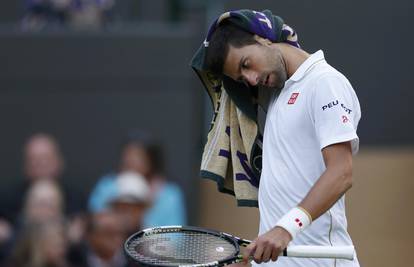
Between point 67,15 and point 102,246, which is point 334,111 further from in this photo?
point 67,15

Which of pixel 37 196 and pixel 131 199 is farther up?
pixel 131 199

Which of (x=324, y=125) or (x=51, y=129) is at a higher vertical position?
(x=324, y=125)

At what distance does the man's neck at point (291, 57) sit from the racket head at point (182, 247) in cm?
69

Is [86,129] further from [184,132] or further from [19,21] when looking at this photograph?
[19,21]

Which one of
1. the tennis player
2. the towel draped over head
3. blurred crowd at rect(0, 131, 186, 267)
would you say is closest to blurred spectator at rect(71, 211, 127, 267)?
blurred crowd at rect(0, 131, 186, 267)

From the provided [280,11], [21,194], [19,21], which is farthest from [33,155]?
[280,11]

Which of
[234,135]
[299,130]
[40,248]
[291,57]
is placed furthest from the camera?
[40,248]

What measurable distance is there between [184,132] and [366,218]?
1.69m

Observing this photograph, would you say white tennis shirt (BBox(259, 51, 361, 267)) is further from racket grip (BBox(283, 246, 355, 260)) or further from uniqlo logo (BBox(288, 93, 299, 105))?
racket grip (BBox(283, 246, 355, 260))

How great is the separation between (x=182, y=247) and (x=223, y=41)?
0.81m

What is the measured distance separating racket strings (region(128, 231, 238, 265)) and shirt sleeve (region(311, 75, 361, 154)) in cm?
57

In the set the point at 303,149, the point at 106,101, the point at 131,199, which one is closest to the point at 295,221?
the point at 303,149

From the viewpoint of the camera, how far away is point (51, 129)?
923 centimetres

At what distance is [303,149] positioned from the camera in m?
4.32
